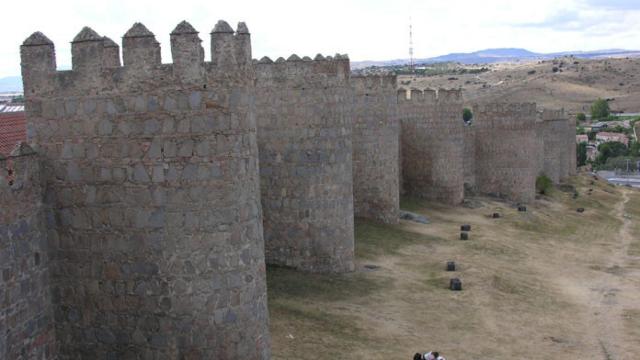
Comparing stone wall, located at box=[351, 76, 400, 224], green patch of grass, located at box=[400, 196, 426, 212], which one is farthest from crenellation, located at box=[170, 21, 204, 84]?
green patch of grass, located at box=[400, 196, 426, 212]

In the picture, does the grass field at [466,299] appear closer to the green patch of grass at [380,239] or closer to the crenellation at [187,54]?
the green patch of grass at [380,239]

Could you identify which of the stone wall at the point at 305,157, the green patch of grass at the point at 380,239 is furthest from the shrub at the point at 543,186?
the stone wall at the point at 305,157

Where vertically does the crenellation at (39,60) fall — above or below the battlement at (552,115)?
above

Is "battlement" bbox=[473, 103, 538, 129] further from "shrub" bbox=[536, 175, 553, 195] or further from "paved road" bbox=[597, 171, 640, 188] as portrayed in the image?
"paved road" bbox=[597, 171, 640, 188]

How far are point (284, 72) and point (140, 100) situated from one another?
332 inches

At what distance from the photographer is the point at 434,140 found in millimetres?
29953

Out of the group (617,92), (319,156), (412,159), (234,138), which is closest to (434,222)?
(412,159)

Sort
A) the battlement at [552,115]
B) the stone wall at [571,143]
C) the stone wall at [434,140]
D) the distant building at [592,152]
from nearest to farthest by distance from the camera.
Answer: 1. the stone wall at [434,140]
2. the battlement at [552,115]
3. the stone wall at [571,143]
4. the distant building at [592,152]

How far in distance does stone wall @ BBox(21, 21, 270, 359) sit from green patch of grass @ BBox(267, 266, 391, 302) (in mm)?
6284

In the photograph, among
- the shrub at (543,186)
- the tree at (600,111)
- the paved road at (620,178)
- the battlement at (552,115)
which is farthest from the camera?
the tree at (600,111)

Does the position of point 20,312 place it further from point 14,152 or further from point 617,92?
point 617,92

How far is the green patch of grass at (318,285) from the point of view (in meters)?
15.3

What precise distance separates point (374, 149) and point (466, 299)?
A: 7895 millimetres

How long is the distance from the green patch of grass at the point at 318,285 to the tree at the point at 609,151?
72.3 metres
